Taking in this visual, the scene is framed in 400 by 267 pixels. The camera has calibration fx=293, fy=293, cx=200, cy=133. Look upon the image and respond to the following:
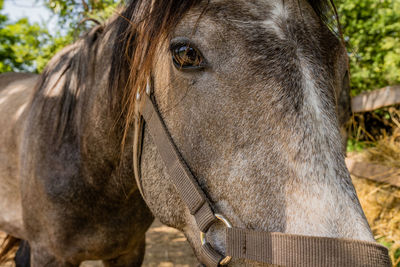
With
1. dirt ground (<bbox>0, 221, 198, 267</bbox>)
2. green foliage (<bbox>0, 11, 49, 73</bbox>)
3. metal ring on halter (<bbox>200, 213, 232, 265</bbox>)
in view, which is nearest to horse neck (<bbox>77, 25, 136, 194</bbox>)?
metal ring on halter (<bbox>200, 213, 232, 265</bbox>)

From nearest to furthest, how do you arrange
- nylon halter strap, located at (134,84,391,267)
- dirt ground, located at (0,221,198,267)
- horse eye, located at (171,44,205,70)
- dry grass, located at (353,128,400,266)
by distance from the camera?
nylon halter strap, located at (134,84,391,267)
horse eye, located at (171,44,205,70)
dry grass, located at (353,128,400,266)
dirt ground, located at (0,221,198,267)

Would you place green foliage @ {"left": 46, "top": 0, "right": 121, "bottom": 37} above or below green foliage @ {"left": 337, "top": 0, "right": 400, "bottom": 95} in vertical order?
above

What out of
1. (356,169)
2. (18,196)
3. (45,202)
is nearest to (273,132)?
(45,202)

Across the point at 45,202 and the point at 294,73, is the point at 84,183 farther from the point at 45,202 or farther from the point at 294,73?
the point at 294,73

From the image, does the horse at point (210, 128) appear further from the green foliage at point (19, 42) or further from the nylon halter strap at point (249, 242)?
the green foliage at point (19, 42)

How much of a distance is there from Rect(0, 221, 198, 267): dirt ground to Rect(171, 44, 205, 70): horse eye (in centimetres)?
358

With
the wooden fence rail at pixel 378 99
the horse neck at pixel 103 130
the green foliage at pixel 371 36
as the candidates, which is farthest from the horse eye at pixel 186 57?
the green foliage at pixel 371 36

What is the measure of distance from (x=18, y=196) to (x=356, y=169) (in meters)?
4.14

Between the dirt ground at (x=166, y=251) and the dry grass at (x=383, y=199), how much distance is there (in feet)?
8.15

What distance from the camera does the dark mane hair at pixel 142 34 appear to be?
1.20 m

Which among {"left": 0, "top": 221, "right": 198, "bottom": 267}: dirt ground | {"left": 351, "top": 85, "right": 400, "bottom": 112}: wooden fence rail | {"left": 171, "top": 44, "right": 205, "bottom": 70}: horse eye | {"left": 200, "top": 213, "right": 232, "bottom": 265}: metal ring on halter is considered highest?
{"left": 171, "top": 44, "right": 205, "bottom": 70}: horse eye

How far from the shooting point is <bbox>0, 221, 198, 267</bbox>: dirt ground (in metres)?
4.14

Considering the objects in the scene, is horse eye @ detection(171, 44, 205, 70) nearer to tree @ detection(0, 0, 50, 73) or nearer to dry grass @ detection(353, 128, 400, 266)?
dry grass @ detection(353, 128, 400, 266)

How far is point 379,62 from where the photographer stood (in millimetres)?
6852
